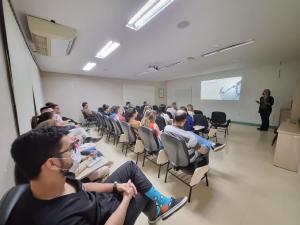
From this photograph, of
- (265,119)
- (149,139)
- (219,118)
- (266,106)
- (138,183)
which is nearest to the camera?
(138,183)

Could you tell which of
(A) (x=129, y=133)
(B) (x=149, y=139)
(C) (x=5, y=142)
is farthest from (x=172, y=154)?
(C) (x=5, y=142)

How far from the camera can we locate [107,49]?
3.46 metres

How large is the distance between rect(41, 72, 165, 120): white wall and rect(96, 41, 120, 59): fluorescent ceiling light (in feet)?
12.6

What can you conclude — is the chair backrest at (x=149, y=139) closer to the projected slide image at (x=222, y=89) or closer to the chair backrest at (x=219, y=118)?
the chair backrest at (x=219, y=118)

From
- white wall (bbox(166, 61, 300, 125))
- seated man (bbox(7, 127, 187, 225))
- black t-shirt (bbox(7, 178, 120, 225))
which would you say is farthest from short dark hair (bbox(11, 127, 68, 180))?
white wall (bbox(166, 61, 300, 125))

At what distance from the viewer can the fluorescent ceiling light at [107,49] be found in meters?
3.15

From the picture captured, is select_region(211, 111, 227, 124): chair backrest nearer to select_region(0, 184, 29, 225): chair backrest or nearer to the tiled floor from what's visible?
the tiled floor

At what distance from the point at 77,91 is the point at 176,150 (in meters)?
6.99

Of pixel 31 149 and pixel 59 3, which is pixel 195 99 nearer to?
pixel 59 3

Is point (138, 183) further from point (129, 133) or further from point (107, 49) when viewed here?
point (107, 49)

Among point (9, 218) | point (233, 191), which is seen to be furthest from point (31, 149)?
point (233, 191)

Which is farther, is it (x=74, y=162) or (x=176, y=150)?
(x=176, y=150)

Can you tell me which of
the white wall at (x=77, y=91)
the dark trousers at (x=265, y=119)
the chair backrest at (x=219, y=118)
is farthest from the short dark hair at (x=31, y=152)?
the white wall at (x=77, y=91)

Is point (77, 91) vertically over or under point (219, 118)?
over
